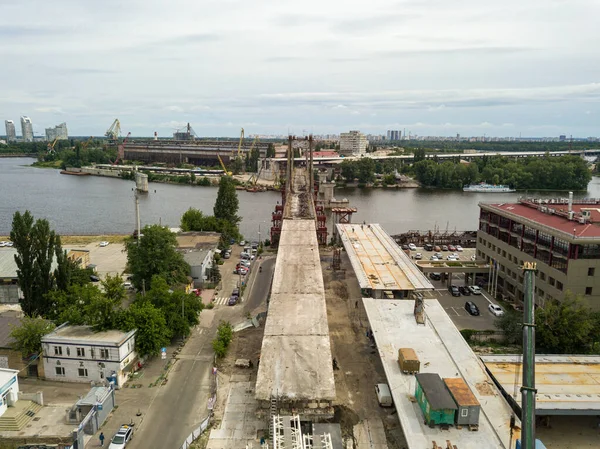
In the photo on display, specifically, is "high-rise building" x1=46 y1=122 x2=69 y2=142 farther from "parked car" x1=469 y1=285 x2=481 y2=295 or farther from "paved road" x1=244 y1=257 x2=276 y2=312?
"parked car" x1=469 y1=285 x2=481 y2=295

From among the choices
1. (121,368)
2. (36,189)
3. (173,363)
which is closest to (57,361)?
(121,368)

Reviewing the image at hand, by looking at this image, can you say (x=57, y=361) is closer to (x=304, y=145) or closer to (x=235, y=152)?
(x=304, y=145)

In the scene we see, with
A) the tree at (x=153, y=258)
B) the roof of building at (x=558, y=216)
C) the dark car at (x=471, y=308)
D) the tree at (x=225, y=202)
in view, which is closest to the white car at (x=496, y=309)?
the dark car at (x=471, y=308)

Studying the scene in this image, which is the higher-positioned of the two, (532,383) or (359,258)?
(532,383)

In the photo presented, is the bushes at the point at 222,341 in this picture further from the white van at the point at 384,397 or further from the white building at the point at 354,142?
the white building at the point at 354,142

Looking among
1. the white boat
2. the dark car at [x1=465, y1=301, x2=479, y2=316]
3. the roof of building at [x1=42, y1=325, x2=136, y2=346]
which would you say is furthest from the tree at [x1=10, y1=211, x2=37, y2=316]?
the white boat

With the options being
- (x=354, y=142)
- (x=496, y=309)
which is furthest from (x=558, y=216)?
(x=354, y=142)

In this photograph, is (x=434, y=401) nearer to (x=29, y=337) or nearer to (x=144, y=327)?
(x=144, y=327)
